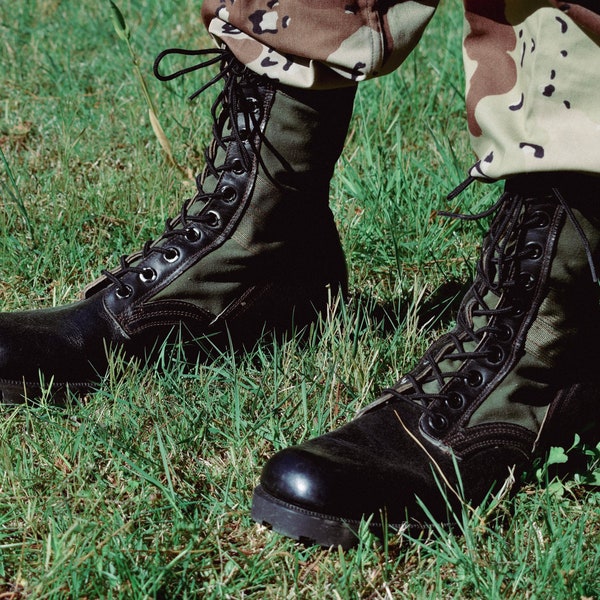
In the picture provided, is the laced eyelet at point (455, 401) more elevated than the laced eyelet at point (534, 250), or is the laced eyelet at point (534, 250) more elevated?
the laced eyelet at point (534, 250)

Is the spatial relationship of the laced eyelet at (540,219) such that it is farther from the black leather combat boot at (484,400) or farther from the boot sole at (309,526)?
the boot sole at (309,526)

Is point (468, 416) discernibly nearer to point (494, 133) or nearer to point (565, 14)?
point (494, 133)

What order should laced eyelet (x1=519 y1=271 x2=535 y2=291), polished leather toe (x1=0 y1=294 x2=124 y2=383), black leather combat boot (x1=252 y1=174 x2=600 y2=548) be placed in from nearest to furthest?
black leather combat boot (x1=252 y1=174 x2=600 y2=548), laced eyelet (x1=519 y1=271 x2=535 y2=291), polished leather toe (x1=0 y1=294 x2=124 y2=383)

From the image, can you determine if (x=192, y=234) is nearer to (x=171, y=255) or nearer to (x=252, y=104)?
(x=171, y=255)

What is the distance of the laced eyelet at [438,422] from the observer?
57.7 inches

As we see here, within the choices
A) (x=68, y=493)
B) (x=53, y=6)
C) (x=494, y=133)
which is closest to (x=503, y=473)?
(x=494, y=133)

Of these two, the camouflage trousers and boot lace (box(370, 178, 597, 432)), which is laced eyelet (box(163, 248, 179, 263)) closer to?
the camouflage trousers

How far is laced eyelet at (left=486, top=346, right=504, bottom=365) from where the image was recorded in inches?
58.8

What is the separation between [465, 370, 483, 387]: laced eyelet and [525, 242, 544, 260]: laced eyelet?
22cm

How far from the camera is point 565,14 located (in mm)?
Answer: 1224

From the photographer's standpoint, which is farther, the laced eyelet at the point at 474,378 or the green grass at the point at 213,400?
the laced eyelet at the point at 474,378

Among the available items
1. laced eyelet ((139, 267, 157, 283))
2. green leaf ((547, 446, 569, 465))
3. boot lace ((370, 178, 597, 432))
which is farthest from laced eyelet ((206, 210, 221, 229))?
green leaf ((547, 446, 569, 465))

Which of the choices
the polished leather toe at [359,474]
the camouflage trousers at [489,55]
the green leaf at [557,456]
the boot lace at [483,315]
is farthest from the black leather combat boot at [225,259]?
the green leaf at [557,456]

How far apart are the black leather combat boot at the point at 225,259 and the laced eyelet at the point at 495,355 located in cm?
48
